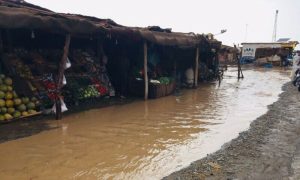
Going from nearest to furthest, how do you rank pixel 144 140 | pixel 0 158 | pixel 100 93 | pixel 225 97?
pixel 0 158 < pixel 144 140 < pixel 100 93 < pixel 225 97

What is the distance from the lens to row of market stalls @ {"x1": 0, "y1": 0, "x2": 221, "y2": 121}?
28.4 feet

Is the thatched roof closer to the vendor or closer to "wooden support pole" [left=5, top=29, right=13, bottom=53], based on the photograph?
"wooden support pole" [left=5, top=29, right=13, bottom=53]

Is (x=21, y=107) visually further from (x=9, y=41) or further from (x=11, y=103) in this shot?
(x=9, y=41)

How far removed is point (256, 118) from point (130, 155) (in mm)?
5099

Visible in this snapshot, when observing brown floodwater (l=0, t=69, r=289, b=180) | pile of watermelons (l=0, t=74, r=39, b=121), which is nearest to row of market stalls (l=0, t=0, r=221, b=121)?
pile of watermelons (l=0, t=74, r=39, b=121)

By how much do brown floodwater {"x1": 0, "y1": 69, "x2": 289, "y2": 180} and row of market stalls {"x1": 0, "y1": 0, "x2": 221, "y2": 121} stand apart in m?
1.09

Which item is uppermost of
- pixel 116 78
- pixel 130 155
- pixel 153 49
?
pixel 153 49

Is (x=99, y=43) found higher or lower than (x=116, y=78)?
higher

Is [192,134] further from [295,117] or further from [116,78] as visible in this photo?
[116,78]

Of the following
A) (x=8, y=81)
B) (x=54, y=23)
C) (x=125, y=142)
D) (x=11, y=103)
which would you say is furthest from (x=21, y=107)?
(x=125, y=142)

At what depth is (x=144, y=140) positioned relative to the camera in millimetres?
7414

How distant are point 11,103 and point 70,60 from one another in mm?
3603

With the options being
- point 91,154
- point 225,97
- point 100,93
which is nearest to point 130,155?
point 91,154

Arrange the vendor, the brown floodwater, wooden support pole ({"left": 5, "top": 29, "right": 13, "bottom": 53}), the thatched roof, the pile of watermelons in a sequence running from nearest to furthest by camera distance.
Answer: the brown floodwater
the thatched roof
the pile of watermelons
wooden support pole ({"left": 5, "top": 29, "right": 13, "bottom": 53})
the vendor
